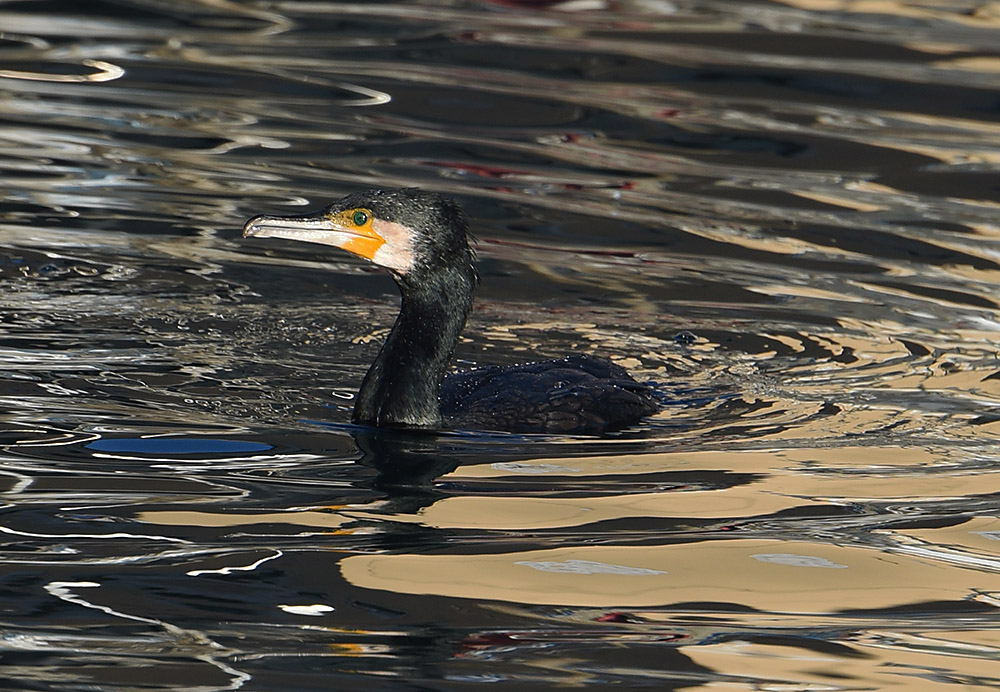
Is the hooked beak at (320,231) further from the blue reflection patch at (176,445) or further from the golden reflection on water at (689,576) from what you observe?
the golden reflection on water at (689,576)

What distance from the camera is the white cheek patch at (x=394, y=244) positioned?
20.4ft

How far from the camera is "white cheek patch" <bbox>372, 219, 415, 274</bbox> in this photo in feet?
20.4

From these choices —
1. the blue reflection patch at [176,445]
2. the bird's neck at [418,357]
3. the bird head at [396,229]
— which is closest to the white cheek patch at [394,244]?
the bird head at [396,229]

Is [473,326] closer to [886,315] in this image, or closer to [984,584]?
[886,315]

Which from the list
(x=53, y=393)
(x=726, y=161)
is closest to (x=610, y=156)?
(x=726, y=161)

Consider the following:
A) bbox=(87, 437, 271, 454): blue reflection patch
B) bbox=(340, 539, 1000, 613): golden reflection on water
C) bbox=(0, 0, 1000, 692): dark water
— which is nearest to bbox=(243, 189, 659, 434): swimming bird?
bbox=(0, 0, 1000, 692): dark water

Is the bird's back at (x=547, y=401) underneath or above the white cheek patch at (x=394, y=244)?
underneath

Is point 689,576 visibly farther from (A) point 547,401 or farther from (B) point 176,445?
(B) point 176,445

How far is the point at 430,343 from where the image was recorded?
640 cm

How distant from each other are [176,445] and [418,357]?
1.04 m

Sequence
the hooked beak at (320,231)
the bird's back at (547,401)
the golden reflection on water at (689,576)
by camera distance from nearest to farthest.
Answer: the golden reflection on water at (689,576), the hooked beak at (320,231), the bird's back at (547,401)

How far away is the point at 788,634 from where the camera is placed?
434 cm

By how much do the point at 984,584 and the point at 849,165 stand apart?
23.2 ft

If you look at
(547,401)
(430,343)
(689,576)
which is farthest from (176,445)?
(689,576)
